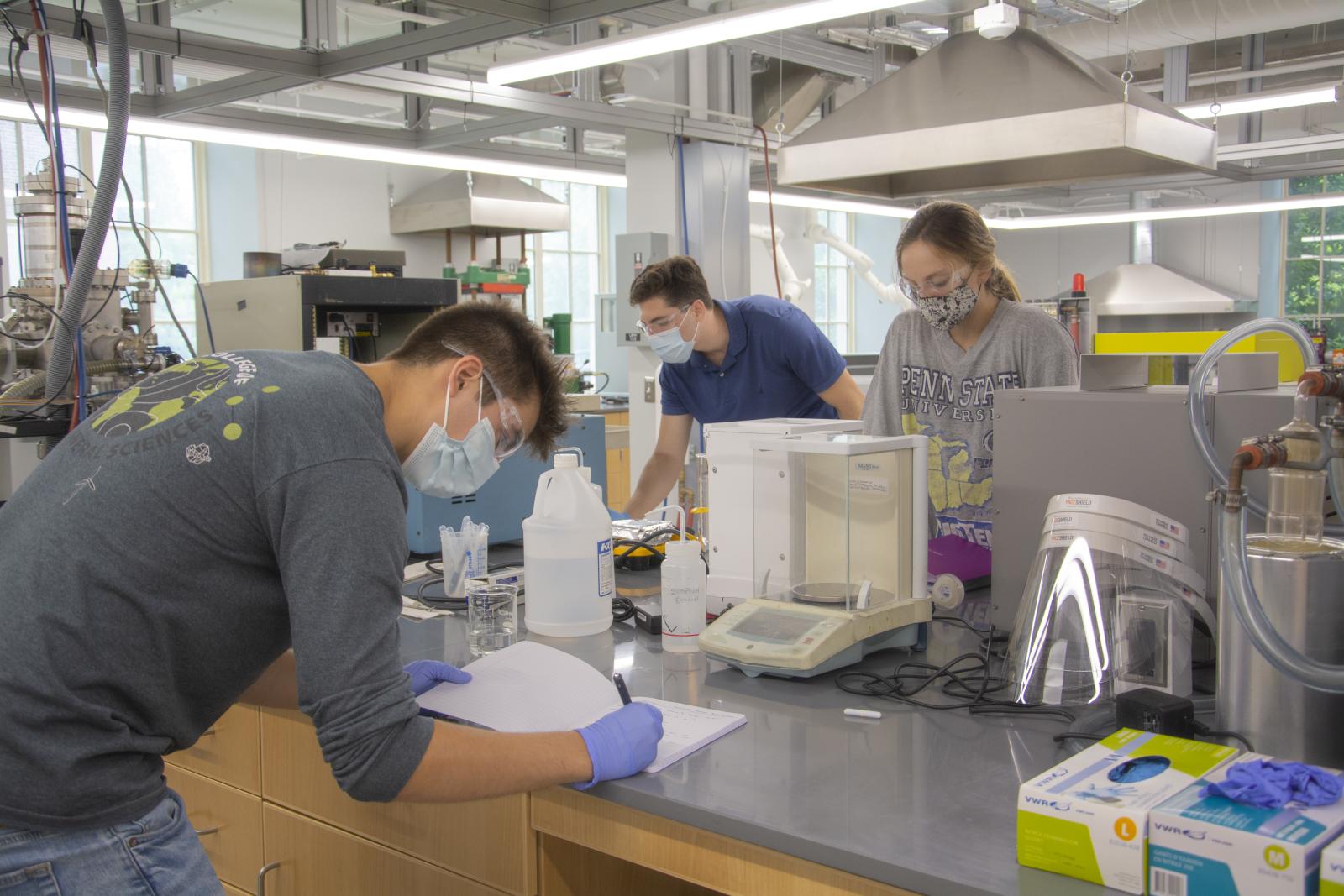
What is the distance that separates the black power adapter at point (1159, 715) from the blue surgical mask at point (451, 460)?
2.66ft

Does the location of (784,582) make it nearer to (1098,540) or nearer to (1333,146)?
(1098,540)

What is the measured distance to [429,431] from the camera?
4.27 feet

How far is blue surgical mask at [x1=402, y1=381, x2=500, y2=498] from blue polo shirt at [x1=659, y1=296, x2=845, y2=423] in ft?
5.32

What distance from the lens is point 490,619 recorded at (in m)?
1.79

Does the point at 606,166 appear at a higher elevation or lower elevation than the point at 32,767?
higher

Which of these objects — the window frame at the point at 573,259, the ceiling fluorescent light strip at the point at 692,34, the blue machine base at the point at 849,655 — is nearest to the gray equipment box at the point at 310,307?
the ceiling fluorescent light strip at the point at 692,34

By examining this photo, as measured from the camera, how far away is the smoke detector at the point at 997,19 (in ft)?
6.64

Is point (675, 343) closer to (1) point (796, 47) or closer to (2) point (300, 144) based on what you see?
(2) point (300, 144)

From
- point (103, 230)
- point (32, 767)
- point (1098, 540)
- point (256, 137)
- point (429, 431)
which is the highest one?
point (256, 137)

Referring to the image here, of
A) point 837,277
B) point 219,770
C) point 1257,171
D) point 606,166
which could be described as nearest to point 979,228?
point 219,770

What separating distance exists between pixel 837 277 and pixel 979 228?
1058 cm

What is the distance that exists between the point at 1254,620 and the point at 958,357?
122 centimetres

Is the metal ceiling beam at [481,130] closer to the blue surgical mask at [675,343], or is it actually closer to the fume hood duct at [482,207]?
the fume hood duct at [482,207]

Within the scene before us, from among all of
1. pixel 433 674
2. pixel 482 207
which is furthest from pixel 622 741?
pixel 482 207
